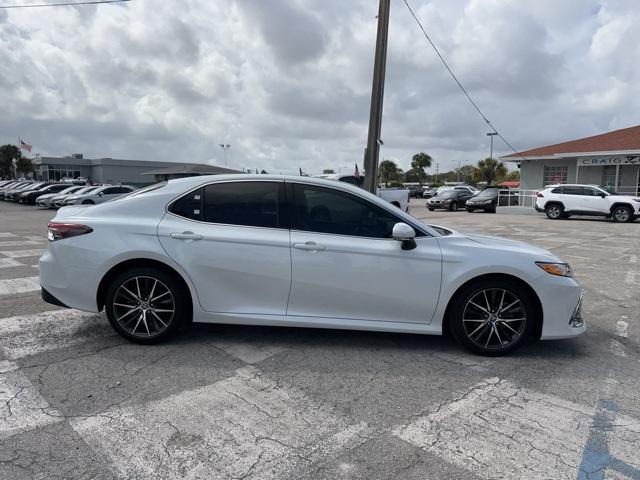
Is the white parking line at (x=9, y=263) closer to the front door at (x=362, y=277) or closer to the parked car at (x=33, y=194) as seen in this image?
the front door at (x=362, y=277)

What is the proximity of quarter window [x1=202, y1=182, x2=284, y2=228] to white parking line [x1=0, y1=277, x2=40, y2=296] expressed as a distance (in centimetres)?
358

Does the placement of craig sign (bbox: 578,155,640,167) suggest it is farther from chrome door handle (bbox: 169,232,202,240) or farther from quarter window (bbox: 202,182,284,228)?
chrome door handle (bbox: 169,232,202,240)

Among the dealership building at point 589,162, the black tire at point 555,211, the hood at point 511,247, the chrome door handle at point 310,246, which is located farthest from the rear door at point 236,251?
the dealership building at point 589,162

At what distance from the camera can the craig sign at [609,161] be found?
2664 cm

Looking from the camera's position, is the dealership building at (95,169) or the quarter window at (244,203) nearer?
the quarter window at (244,203)

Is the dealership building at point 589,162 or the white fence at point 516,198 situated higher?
the dealership building at point 589,162

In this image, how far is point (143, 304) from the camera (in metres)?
4.38

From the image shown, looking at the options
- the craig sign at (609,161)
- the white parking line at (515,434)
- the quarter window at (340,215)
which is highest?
the craig sign at (609,161)

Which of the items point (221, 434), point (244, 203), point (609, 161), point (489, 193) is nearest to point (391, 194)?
point (244, 203)

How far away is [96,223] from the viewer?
14.5 ft

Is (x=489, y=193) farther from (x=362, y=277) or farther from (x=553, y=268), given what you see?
(x=362, y=277)

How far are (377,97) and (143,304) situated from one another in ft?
27.0

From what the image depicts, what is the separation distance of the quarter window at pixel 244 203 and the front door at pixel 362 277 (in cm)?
30

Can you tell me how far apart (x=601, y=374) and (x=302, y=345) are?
256cm
